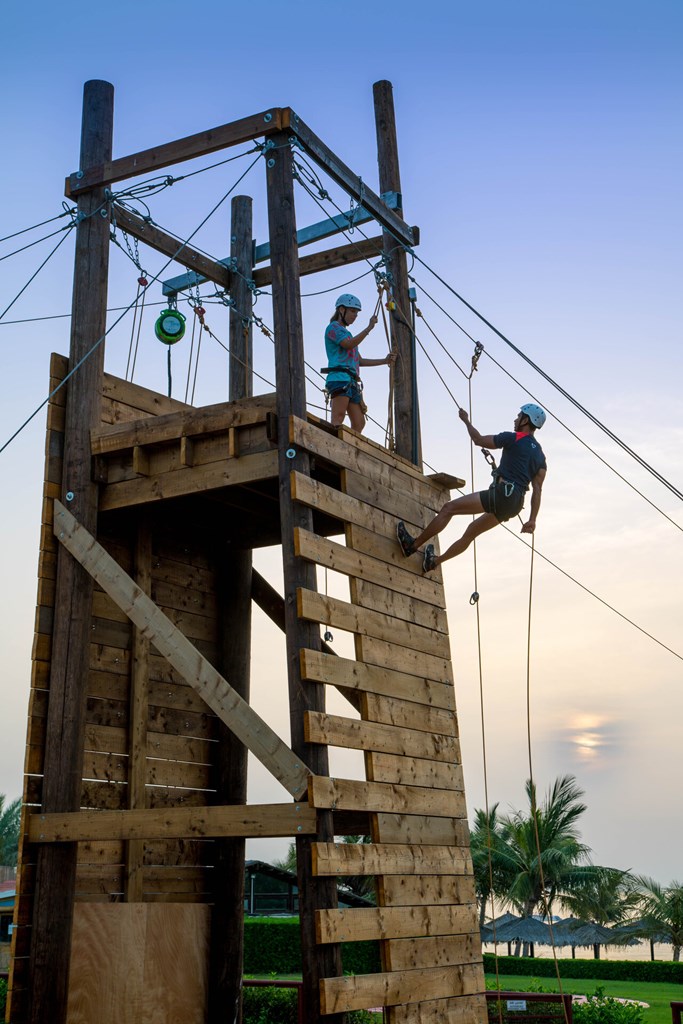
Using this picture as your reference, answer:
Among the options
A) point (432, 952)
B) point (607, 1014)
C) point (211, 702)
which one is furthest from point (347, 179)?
point (607, 1014)

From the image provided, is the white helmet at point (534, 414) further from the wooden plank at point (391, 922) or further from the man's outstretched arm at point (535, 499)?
the wooden plank at point (391, 922)

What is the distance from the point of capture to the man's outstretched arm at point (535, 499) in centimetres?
1123

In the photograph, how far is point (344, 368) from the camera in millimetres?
11789

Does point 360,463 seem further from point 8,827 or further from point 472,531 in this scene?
point 8,827

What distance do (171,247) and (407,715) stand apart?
236 inches

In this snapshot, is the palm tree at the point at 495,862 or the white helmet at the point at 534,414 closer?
the white helmet at the point at 534,414

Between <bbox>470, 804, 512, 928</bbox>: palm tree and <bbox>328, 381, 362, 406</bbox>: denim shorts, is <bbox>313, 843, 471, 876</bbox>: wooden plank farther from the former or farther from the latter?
<bbox>470, 804, 512, 928</bbox>: palm tree

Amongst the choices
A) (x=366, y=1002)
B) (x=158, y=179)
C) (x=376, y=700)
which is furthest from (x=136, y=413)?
(x=366, y=1002)

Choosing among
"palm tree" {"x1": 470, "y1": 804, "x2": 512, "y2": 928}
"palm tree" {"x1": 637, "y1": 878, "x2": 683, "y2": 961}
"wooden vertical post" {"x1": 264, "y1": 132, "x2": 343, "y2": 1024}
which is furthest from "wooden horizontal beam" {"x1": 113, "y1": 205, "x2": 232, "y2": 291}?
"palm tree" {"x1": 470, "y1": 804, "x2": 512, "y2": 928}

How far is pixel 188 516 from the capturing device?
41.1 ft

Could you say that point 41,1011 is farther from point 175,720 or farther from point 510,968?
point 510,968

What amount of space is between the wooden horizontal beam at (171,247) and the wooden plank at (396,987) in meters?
6.68

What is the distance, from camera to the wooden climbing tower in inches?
369

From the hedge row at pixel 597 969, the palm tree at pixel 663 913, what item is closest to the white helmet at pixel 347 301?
the hedge row at pixel 597 969
